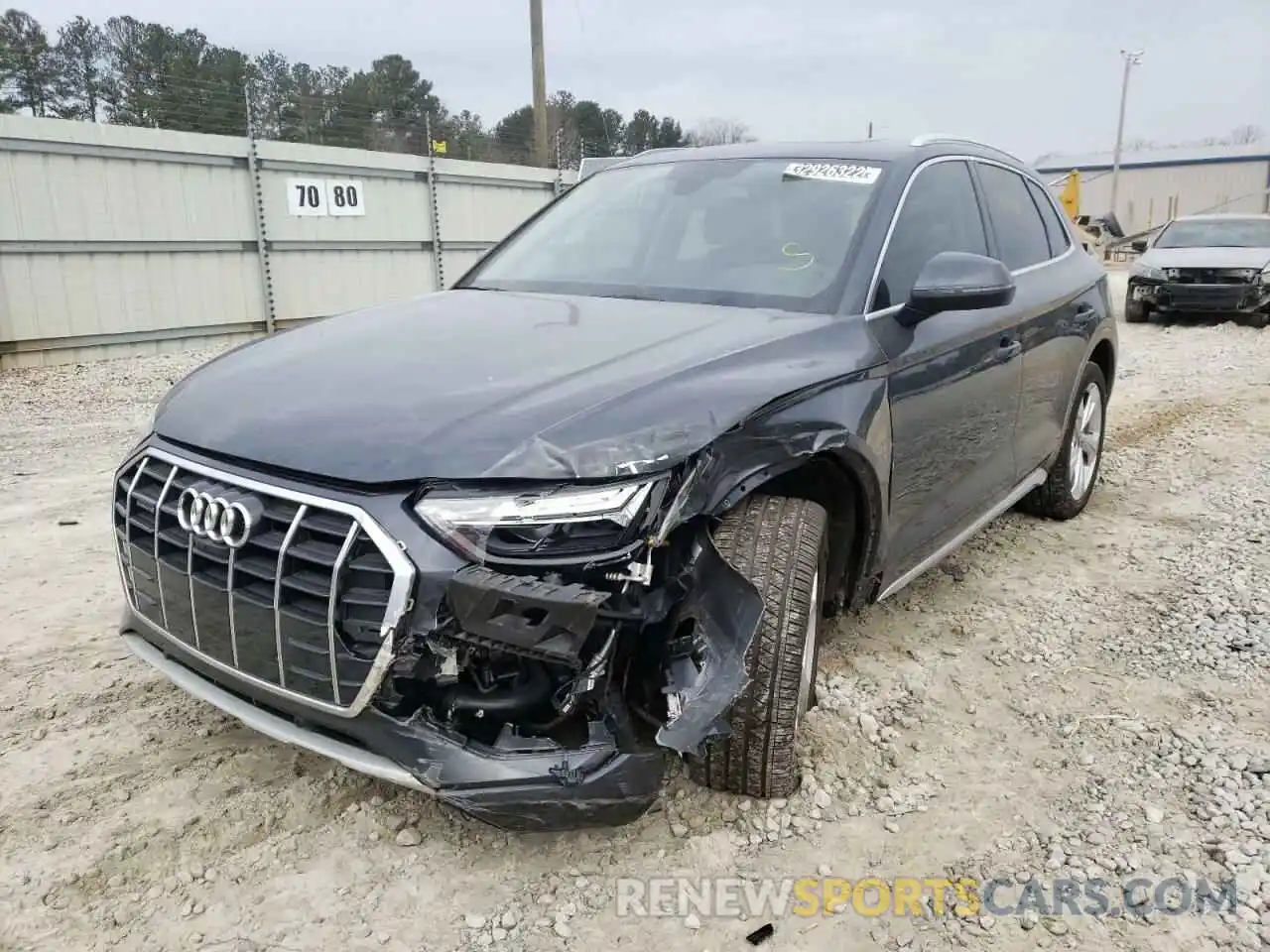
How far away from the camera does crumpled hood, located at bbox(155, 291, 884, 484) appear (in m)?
2.07

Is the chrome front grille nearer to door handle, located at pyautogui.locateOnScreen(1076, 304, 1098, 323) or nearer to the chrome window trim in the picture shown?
the chrome window trim

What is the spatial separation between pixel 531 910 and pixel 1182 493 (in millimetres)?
4594

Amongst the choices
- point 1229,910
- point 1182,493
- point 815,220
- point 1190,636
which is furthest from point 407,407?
point 1182,493

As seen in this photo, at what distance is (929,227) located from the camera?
133 inches

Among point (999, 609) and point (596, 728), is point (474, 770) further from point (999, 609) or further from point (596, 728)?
point (999, 609)

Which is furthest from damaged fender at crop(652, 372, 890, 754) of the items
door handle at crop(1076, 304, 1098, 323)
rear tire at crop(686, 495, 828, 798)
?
door handle at crop(1076, 304, 1098, 323)

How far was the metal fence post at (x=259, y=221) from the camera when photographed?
11.2 metres

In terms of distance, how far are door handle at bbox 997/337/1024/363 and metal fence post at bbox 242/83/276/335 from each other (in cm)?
939

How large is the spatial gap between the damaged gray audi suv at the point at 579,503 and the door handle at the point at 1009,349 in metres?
0.28

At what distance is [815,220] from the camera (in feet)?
10.5

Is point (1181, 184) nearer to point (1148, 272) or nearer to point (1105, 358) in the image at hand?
point (1148, 272)

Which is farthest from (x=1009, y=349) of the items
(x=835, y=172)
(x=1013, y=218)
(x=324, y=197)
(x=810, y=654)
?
(x=324, y=197)

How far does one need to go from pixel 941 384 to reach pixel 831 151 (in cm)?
99

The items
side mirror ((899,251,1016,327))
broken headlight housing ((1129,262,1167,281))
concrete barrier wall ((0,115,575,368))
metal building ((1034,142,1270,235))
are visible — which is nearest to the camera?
side mirror ((899,251,1016,327))
